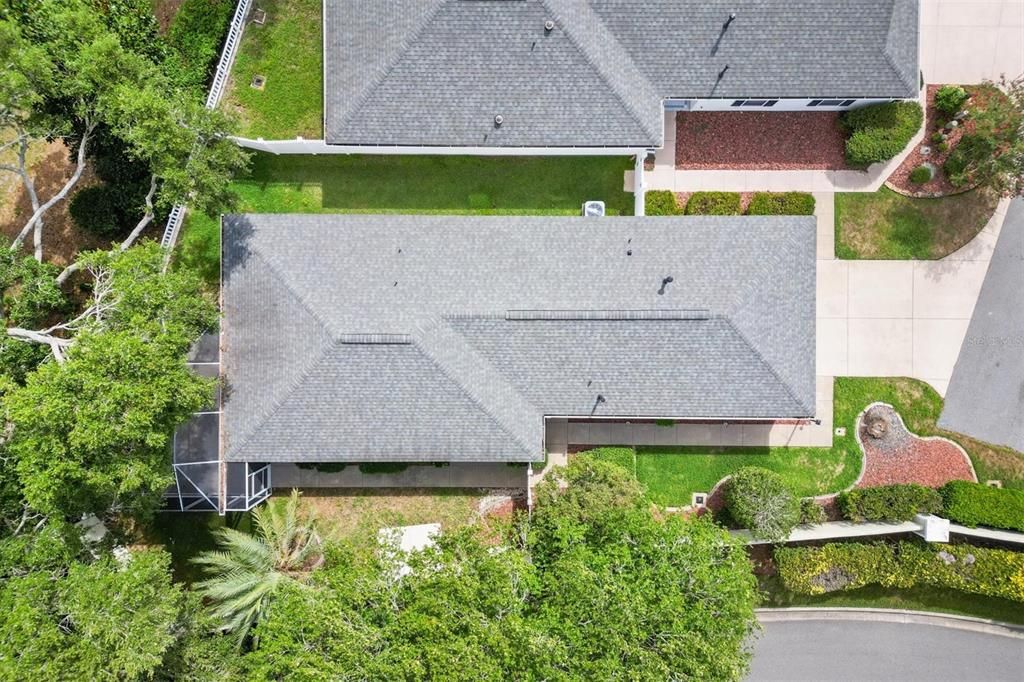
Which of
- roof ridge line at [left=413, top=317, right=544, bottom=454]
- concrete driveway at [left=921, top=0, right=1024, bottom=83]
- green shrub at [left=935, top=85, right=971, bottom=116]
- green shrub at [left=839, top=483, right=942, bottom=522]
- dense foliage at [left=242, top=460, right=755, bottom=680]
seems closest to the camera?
dense foliage at [left=242, top=460, right=755, bottom=680]

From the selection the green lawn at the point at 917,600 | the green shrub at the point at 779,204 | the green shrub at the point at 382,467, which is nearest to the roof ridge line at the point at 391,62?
the green shrub at the point at 382,467

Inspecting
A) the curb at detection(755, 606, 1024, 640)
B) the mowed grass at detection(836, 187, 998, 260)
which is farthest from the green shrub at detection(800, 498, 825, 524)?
the mowed grass at detection(836, 187, 998, 260)

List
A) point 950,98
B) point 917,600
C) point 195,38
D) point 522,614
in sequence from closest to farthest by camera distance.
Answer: point 522,614 → point 195,38 → point 950,98 → point 917,600

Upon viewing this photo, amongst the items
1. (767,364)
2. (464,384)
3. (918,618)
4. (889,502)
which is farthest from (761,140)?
(918,618)

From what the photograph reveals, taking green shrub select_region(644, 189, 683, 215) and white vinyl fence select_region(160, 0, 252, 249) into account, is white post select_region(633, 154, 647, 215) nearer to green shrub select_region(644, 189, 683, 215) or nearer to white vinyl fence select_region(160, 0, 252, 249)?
green shrub select_region(644, 189, 683, 215)

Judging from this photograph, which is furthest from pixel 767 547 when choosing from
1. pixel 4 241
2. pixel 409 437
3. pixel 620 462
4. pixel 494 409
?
pixel 4 241

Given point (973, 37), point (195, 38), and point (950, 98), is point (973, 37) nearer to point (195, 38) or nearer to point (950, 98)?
point (950, 98)

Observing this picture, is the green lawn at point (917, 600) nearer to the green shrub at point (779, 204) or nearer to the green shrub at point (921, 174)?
the green shrub at point (779, 204)
